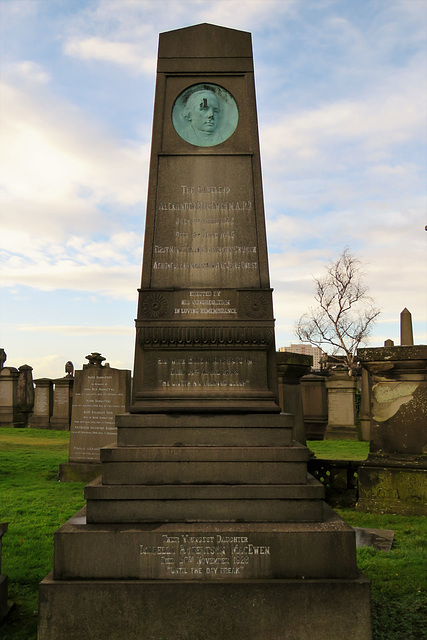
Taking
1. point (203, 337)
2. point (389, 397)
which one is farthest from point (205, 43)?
point (389, 397)

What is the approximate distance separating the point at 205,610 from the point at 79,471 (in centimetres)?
737

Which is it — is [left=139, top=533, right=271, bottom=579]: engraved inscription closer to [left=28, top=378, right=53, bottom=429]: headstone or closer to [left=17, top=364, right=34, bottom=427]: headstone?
[left=28, top=378, right=53, bottom=429]: headstone

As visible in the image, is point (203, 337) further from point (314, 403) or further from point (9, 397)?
point (9, 397)

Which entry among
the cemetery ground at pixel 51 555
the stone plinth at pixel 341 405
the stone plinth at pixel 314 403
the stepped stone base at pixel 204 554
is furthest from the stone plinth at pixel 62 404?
the stepped stone base at pixel 204 554

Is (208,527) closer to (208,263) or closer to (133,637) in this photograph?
(133,637)

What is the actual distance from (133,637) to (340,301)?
3405 cm

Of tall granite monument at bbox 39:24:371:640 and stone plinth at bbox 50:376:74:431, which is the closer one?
tall granite monument at bbox 39:24:371:640

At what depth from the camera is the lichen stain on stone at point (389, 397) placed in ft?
25.6

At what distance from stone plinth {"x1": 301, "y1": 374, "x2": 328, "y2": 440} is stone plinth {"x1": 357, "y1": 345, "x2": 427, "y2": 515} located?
10.5 m

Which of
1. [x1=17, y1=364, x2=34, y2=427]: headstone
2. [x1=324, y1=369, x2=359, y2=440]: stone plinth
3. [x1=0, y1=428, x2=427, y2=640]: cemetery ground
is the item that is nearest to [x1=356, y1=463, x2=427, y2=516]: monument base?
[x1=0, y1=428, x2=427, y2=640]: cemetery ground

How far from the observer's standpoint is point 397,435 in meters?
7.79

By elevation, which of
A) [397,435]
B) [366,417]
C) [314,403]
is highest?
[314,403]

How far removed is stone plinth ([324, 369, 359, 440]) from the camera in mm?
17406

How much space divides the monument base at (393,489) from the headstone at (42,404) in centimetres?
1588
